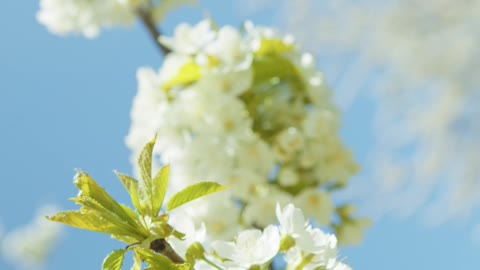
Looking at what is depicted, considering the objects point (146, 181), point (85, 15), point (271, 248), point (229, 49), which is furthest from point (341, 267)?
point (85, 15)

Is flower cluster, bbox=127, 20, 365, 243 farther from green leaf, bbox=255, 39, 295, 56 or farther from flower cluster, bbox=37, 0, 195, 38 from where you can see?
flower cluster, bbox=37, 0, 195, 38

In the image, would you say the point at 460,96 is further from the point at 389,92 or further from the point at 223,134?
the point at 223,134

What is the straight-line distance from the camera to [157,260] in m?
0.42

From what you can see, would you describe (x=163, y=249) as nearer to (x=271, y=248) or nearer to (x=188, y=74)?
(x=271, y=248)

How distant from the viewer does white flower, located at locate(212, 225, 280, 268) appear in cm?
48

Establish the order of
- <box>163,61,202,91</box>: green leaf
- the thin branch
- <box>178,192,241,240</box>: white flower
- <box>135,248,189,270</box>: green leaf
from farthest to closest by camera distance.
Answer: the thin branch < <box>163,61,202,91</box>: green leaf < <box>178,192,241,240</box>: white flower < <box>135,248,189,270</box>: green leaf

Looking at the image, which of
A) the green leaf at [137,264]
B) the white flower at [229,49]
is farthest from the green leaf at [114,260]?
the white flower at [229,49]

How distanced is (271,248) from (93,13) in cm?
120

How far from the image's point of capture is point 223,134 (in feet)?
3.95

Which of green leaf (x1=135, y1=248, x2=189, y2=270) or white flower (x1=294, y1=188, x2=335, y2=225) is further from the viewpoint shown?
white flower (x1=294, y1=188, x2=335, y2=225)

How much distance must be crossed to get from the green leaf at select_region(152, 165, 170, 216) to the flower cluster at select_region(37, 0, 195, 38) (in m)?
1.10

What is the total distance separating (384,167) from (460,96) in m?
0.86

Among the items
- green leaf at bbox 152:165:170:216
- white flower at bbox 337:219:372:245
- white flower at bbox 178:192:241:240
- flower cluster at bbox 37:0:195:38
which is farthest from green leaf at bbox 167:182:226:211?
flower cluster at bbox 37:0:195:38

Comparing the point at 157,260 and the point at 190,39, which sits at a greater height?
the point at 190,39
